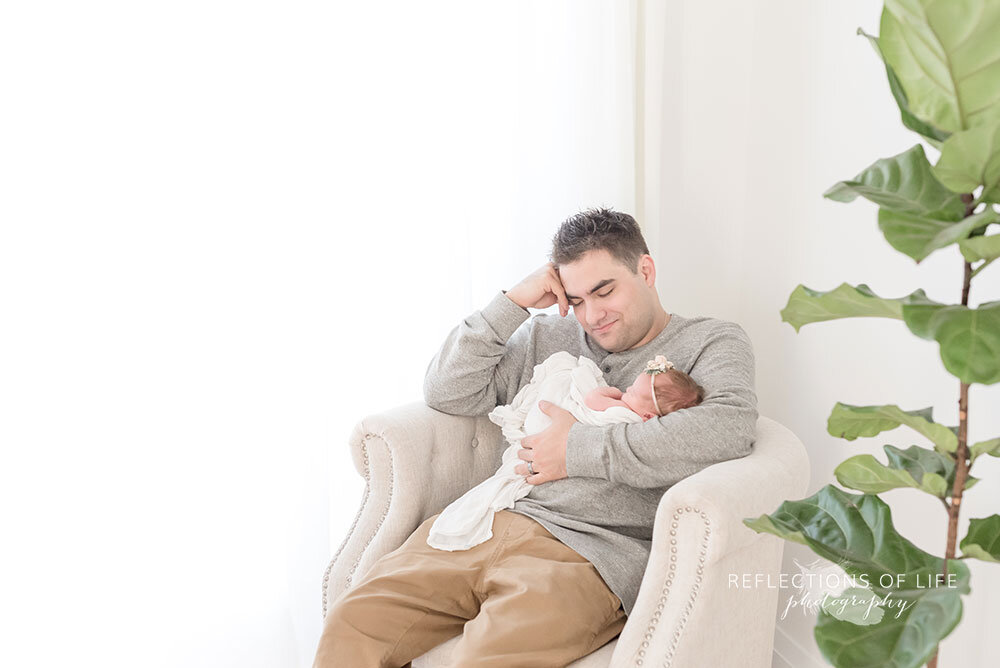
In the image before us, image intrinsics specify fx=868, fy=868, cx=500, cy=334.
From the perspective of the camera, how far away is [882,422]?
1.13 m

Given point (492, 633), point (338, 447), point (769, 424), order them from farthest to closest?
point (338, 447)
point (769, 424)
point (492, 633)

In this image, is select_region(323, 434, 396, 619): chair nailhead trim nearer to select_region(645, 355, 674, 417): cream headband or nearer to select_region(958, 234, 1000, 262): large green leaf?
select_region(645, 355, 674, 417): cream headband

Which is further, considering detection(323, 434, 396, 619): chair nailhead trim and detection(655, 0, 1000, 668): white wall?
detection(323, 434, 396, 619): chair nailhead trim

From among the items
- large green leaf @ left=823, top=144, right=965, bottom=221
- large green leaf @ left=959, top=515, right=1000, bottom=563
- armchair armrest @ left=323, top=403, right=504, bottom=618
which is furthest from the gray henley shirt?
large green leaf @ left=823, top=144, right=965, bottom=221

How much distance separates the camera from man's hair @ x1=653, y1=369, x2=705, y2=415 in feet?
5.68

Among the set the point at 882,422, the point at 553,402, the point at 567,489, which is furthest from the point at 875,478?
the point at 553,402

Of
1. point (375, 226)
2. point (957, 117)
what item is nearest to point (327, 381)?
point (375, 226)

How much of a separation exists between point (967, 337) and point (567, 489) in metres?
0.96

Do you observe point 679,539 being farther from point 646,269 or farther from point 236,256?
point 236,256

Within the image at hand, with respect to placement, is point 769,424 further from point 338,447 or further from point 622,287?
point 338,447

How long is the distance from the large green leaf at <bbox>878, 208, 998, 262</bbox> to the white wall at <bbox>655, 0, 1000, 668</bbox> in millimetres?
711

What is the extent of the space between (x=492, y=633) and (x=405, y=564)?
282 millimetres

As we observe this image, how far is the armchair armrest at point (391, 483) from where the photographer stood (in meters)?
1.88

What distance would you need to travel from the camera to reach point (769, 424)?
6.01 ft
